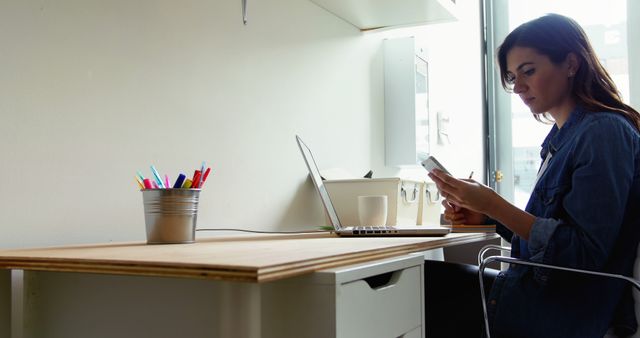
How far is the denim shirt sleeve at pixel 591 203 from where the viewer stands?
1238 mm

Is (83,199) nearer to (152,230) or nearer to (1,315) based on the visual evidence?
(152,230)

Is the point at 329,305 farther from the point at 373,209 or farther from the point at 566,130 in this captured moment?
the point at 373,209

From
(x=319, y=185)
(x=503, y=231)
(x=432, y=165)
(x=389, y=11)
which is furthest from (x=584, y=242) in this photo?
(x=389, y=11)

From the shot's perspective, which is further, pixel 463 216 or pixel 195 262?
pixel 463 216

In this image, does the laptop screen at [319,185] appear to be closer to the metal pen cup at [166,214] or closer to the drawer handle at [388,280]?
the drawer handle at [388,280]

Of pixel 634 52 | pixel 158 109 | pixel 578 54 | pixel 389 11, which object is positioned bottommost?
pixel 158 109

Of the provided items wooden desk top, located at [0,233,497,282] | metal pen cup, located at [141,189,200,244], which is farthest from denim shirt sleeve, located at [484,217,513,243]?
metal pen cup, located at [141,189,200,244]

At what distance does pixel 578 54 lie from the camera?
1471 millimetres

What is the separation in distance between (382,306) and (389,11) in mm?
1468

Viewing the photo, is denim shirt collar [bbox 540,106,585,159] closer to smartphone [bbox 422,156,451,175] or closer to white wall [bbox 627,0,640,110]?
smartphone [bbox 422,156,451,175]

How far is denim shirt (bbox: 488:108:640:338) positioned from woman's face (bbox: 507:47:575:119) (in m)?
0.14

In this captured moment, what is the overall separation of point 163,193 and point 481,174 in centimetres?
299

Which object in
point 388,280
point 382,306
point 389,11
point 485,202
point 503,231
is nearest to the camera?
point 382,306

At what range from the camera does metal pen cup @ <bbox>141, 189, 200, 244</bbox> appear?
4.00ft
